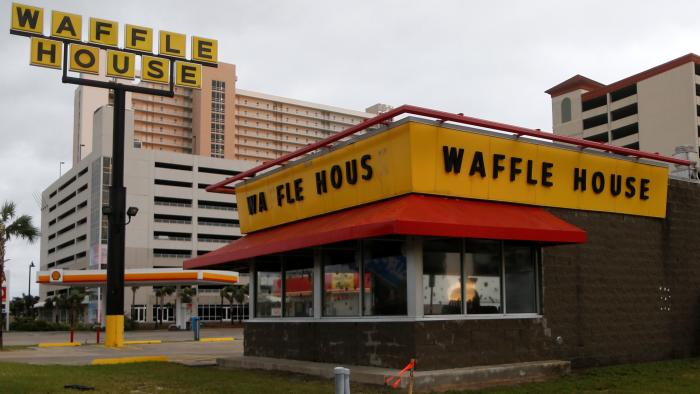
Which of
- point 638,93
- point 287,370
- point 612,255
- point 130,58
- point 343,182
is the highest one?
point 638,93

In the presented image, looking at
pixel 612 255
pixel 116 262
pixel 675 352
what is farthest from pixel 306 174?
pixel 116 262

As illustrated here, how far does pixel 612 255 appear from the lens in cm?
1884

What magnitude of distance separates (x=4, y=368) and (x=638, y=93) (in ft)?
299

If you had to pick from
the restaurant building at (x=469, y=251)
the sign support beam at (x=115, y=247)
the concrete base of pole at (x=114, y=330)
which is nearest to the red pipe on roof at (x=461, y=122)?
the restaurant building at (x=469, y=251)

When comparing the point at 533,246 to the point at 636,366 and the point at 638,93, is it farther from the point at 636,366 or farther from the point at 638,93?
the point at 638,93

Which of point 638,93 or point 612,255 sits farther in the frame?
point 638,93

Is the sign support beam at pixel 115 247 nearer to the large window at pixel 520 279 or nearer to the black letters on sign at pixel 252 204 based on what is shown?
the black letters on sign at pixel 252 204

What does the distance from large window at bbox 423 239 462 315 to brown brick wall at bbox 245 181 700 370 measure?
433mm

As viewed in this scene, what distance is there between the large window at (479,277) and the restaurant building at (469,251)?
32mm

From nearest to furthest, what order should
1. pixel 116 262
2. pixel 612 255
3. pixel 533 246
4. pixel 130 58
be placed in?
1. pixel 533 246
2. pixel 612 255
3. pixel 116 262
4. pixel 130 58

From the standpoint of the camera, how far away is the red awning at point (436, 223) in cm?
1445

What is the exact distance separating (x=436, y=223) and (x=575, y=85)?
96940mm

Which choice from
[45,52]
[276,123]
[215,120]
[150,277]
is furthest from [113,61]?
[276,123]

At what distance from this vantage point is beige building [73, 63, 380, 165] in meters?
138
